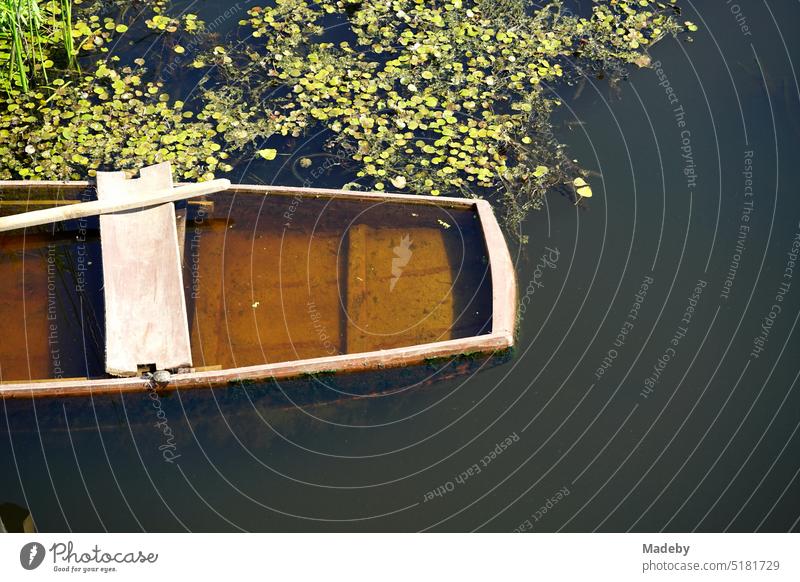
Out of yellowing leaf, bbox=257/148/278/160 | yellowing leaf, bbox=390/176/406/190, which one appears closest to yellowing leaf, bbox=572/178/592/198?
yellowing leaf, bbox=390/176/406/190

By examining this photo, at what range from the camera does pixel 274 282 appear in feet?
18.1

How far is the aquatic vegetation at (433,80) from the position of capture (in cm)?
644

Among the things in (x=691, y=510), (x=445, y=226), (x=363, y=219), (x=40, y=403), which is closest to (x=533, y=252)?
(x=445, y=226)

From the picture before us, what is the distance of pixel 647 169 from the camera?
665 centimetres

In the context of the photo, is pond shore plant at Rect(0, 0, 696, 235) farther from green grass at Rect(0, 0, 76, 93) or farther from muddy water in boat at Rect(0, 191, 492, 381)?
muddy water in boat at Rect(0, 191, 492, 381)

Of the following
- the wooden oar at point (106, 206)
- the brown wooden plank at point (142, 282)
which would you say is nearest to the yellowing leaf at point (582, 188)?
the wooden oar at point (106, 206)

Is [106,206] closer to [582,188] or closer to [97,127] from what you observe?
[97,127]

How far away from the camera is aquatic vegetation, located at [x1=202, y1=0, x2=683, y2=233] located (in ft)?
21.1

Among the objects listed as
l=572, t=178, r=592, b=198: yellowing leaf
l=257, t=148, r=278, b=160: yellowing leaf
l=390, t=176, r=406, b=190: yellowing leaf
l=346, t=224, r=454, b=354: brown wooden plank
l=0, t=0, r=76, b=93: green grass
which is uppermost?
l=0, t=0, r=76, b=93: green grass

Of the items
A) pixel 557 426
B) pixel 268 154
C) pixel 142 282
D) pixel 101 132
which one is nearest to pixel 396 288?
pixel 557 426

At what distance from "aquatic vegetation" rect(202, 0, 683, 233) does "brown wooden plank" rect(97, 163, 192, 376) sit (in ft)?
4.36

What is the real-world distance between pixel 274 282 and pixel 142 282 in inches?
33.0

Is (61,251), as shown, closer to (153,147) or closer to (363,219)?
(153,147)

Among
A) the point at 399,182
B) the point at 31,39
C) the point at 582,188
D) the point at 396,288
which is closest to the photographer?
the point at 396,288
